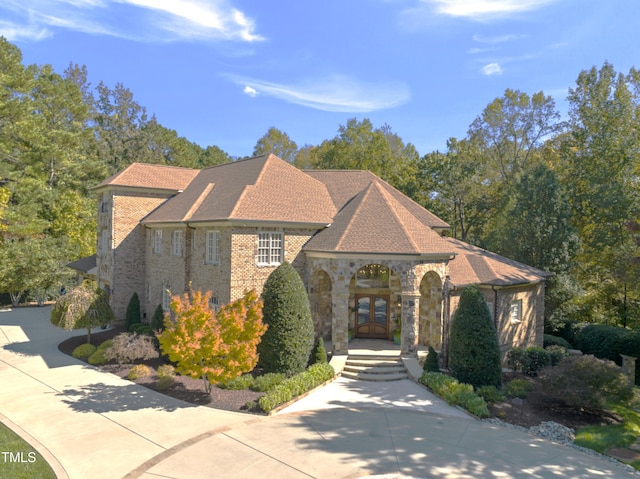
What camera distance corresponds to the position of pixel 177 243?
23172 mm

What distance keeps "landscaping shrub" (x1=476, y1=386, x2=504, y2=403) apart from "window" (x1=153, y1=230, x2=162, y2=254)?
760 inches

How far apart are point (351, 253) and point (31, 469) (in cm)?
1328

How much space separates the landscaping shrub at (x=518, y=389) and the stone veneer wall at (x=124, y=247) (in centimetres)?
2198

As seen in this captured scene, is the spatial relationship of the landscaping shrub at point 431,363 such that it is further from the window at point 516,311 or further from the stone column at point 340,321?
the window at point 516,311

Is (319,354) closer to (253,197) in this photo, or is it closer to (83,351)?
(253,197)

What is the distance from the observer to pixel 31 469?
32.4ft

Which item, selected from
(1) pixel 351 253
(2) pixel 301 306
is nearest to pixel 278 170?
(1) pixel 351 253

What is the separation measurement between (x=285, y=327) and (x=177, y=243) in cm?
1012

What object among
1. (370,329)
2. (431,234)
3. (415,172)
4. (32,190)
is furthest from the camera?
(415,172)

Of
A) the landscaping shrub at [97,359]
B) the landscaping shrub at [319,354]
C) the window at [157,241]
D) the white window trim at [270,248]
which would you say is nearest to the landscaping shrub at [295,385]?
the landscaping shrub at [319,354]

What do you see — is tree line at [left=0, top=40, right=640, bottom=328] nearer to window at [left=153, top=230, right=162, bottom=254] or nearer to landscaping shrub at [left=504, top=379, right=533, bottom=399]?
landscaping shrub at [left=504, top=379, right=533, bottom=399]

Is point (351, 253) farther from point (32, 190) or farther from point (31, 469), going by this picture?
point (32, 190)

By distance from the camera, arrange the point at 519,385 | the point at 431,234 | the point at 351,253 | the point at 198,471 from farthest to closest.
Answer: the point at 431,234 < the point at 351,253 < the point at 519,385 < the point at 198,471

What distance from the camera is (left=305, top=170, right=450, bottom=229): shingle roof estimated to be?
24578mm
